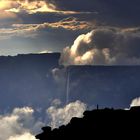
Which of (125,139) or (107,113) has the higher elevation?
(107,113)

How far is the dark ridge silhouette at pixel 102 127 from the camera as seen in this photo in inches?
4626

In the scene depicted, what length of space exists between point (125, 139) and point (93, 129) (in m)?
9.76

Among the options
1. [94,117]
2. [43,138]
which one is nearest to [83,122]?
[94,117]

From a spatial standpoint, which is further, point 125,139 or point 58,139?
point 58,139

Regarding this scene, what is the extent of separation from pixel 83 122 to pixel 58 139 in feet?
24.8

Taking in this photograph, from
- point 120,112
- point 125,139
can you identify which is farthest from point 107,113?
point 125,139

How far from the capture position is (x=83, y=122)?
409 ft

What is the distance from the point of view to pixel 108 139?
11694 centimetres

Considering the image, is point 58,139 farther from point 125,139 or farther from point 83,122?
point 125,139

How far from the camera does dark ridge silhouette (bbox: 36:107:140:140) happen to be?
118m

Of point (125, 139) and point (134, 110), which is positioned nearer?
point (125, 139)

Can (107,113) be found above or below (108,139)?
above

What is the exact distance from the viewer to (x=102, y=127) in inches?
4742

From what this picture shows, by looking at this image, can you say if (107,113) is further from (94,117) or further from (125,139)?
(125,139)
